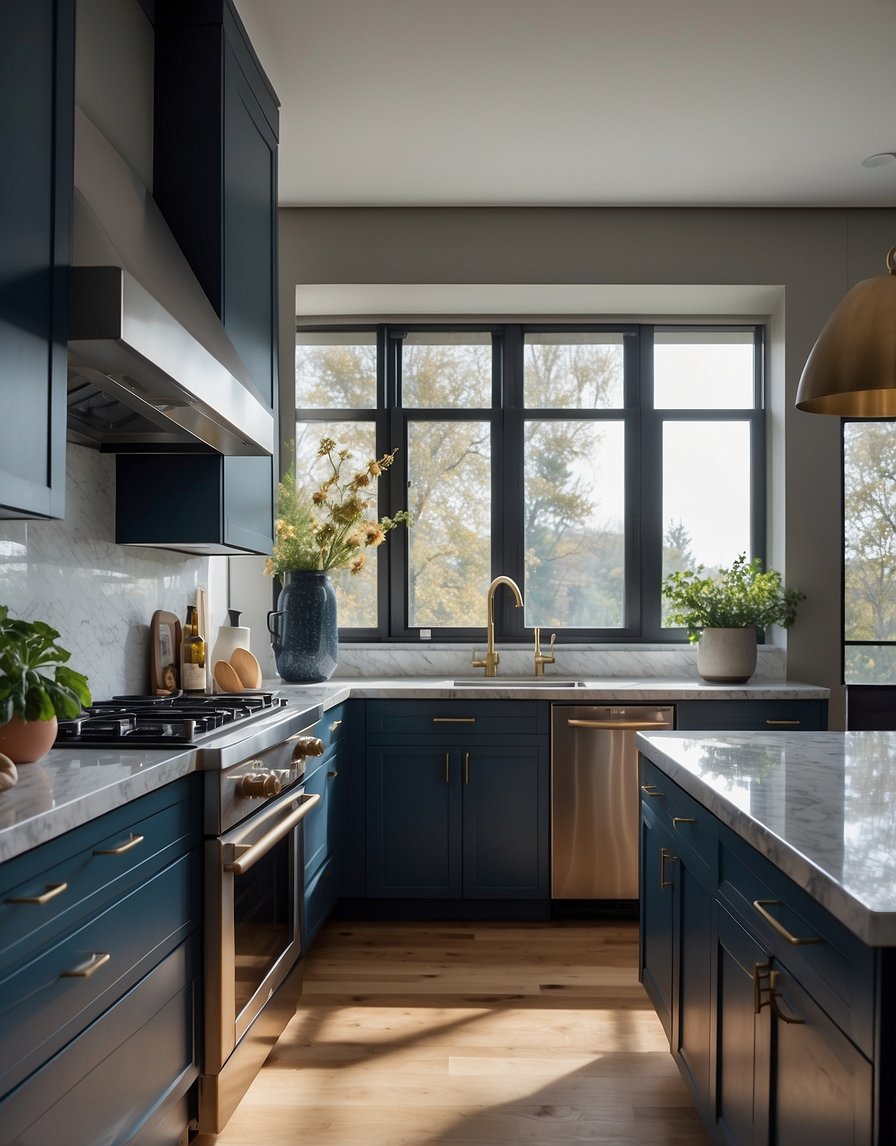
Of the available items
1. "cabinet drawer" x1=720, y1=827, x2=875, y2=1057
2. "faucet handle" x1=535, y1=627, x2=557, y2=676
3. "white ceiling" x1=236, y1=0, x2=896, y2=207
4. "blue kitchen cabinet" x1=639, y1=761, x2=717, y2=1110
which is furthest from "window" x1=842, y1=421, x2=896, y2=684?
"cabinet drawer" x1=720, y1=827, x2=875, y2=1057

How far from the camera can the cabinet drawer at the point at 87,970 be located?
1240 mm

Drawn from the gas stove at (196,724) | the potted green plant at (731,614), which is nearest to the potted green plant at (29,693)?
the gas stove at (196,724)

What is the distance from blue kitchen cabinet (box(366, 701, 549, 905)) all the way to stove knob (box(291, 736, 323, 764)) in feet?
2.86

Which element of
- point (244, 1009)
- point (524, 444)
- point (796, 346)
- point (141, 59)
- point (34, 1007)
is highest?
point (141, 59)

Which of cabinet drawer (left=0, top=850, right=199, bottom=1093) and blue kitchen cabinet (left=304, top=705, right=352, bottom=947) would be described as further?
blue kitchen cabinet (left=304, top=705, right=352, bottom=947)

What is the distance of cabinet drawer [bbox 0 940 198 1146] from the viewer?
1302 millimetres

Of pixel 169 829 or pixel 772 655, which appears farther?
pixel 772 655

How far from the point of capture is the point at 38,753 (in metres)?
1.66

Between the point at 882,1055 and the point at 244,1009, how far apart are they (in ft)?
5.10

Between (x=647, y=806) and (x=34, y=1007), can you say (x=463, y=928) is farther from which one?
(x=34, y=1007)

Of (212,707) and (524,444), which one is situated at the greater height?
(524,444)

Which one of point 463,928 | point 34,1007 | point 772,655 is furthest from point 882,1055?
point 772,655

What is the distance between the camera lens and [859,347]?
1.67 metres

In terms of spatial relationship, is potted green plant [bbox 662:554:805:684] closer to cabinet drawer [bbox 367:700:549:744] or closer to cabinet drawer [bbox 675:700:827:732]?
cabinet drawer [bbox 675:700:827:732]
